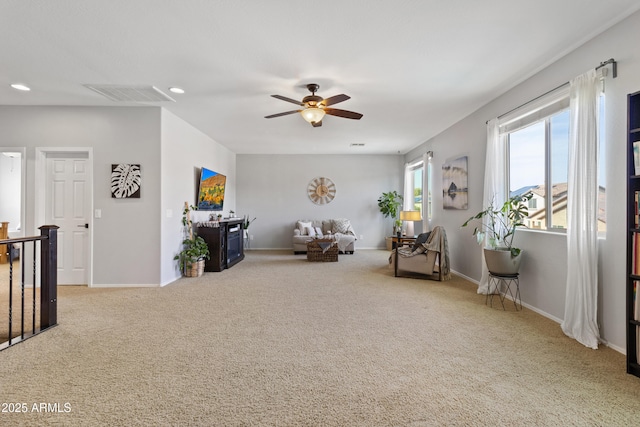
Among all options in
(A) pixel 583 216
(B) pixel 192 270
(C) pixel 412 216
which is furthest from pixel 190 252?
(A) pixel 583 216

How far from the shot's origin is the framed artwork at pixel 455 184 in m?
5.38

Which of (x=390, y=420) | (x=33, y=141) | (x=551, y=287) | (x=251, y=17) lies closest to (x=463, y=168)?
(x=551, y=287)

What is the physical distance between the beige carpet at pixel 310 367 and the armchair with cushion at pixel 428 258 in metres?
1.20

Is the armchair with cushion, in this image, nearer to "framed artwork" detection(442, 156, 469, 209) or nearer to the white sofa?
"framed artwork" detection(442, 156, 469, 209)

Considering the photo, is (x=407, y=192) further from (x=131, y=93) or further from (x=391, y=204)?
(x=131, y=93)

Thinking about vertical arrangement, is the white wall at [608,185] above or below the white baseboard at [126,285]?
above

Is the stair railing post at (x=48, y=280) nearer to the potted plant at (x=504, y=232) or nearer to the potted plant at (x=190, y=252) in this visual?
the potted plant at (x=190, y=252)

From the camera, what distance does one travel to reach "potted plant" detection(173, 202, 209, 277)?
17.9ft

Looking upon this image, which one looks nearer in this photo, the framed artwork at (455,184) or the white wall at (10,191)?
the framed artwork at (455,184)

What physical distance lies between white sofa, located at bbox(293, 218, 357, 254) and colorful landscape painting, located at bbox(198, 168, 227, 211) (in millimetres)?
2214

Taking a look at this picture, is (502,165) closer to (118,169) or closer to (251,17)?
(251,17)

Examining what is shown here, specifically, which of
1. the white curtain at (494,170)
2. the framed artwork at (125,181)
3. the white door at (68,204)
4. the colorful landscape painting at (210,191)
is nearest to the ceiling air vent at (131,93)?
the framed artwork at (125,181)

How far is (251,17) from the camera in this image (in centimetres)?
257

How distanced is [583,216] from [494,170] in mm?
1619
